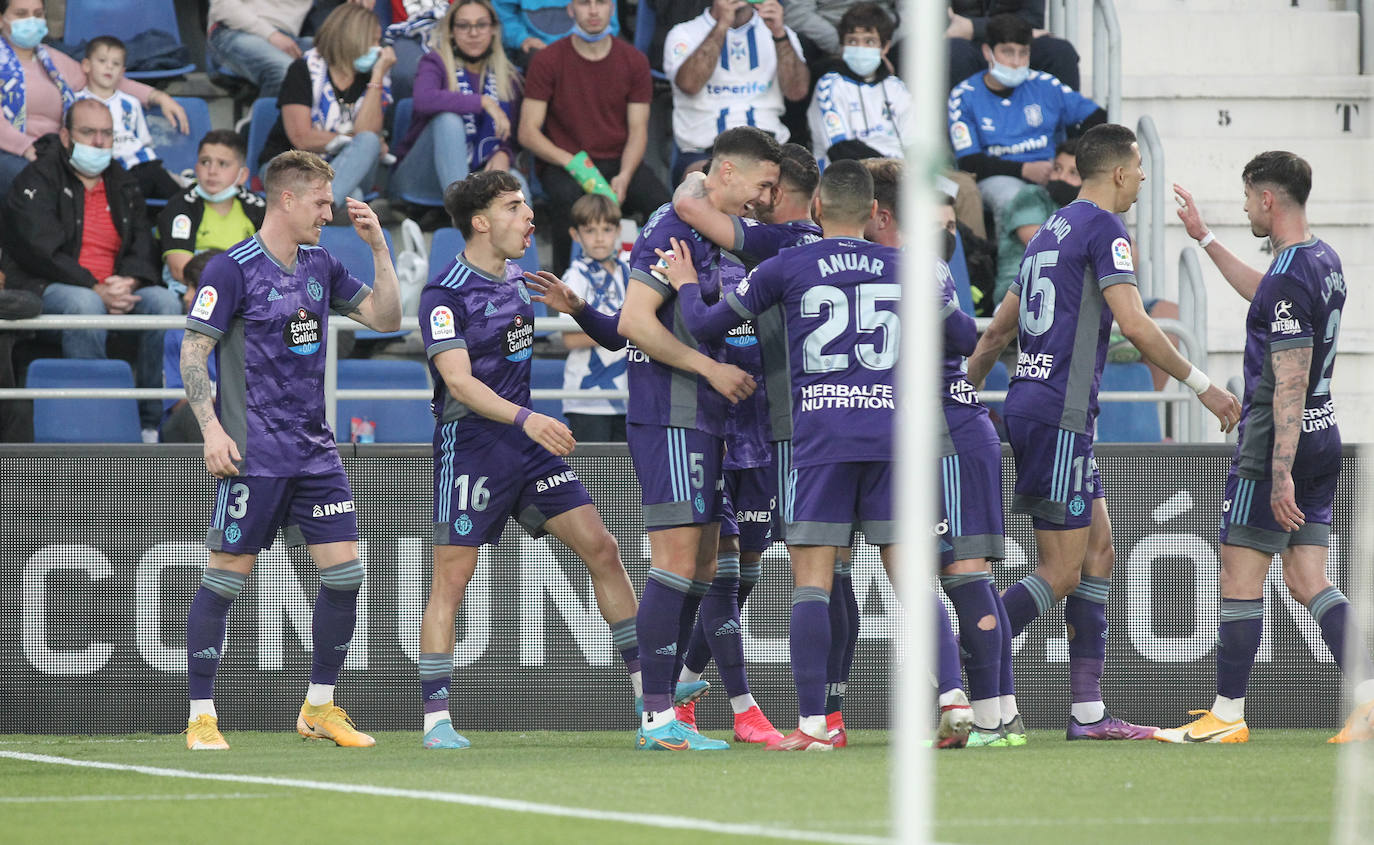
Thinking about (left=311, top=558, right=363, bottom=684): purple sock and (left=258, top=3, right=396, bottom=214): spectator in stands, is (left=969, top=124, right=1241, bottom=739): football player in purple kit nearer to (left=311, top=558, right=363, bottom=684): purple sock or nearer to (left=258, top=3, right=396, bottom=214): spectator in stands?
(left=311, top=558, right=363, bottom=684): purple sock

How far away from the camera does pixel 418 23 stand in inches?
475

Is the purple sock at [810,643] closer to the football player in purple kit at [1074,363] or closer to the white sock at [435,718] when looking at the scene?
the football player in purple kit at [1074,363]

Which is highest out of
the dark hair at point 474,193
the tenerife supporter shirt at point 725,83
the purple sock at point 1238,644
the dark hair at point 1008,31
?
the dark hair at point 1008,31

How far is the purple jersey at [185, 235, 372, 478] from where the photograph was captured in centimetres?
Result: 702

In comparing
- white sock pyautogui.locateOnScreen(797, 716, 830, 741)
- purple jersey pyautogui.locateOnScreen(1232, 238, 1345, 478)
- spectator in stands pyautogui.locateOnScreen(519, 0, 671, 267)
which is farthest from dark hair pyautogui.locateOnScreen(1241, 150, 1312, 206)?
spectator in stands pyautogui.locateOnScreen(519, 0, 671, 267)

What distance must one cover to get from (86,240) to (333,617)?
422 cm

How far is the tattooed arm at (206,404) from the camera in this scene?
22.3 ft

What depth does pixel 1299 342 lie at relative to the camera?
6.83 m

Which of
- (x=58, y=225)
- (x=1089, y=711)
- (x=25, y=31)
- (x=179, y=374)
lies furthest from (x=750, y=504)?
(x=25, y=31)

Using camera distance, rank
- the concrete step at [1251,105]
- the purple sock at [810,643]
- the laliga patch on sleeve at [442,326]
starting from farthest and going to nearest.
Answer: the concrete step at [1251,105] → the laliga patch on sleeve at [442,326] → the purple sock at [810,643]

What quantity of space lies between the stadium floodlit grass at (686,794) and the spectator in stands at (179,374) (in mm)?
2508

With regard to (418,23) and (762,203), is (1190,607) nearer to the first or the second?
(762,203)

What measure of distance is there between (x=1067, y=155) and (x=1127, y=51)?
2746 millimetres

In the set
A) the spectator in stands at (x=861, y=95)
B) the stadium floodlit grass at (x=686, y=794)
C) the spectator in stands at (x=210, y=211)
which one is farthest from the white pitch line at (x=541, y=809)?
the spectator in stands at (x=861, y=95)
